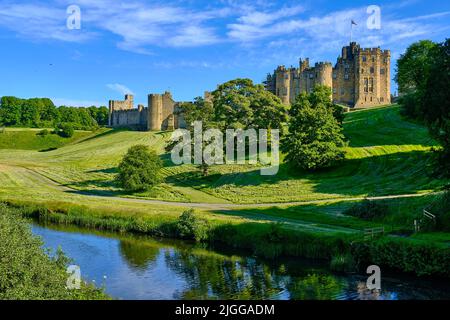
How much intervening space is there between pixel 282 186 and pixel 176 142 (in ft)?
72.1

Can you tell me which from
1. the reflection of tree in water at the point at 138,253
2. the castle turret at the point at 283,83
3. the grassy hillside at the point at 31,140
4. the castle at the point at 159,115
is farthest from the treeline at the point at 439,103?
the grassy hillside at the point at 31,140

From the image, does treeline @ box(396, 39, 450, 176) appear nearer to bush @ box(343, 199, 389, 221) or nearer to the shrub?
bush @ box(343, 199, 389, 221)

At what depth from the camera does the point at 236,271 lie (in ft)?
98.9

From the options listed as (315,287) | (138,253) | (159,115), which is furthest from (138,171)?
(159,115)

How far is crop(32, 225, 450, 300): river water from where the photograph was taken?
2548 centimetres

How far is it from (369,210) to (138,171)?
29.9m

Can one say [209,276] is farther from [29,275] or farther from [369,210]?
[369,210]

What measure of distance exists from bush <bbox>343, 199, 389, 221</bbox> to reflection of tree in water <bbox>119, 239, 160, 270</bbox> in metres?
15.2

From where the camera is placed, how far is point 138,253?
1378 inches

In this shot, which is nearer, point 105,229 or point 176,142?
point 105,229
